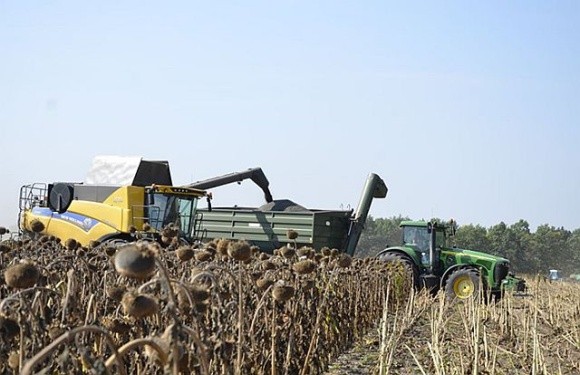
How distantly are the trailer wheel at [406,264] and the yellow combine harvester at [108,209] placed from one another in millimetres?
4652

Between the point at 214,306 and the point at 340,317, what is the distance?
5367mm

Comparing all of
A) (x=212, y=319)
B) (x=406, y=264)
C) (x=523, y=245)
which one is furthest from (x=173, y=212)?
(x=523, y=245)

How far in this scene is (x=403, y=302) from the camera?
18141mm

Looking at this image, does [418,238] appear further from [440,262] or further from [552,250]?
[552,250]

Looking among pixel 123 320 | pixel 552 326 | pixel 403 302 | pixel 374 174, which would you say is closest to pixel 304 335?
pixel 123 320

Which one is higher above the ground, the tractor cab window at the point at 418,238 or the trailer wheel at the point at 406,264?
the tractor cab window at the point at 418,238

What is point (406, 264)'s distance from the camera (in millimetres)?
20031

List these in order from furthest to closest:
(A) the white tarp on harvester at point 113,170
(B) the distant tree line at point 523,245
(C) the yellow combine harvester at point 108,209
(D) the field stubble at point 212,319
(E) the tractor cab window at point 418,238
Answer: (B) the distant tree line at point 523,245
(E) the tractor cab window at point 418,238
(A) the white tarp on harvester at point 113,170
(C) the yellow combine harvester at point 108,209
(D) the field stubble at point 212,319

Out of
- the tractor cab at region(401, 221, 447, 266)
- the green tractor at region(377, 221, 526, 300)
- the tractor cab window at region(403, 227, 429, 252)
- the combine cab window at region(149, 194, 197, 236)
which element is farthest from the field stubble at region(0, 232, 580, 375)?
the tractor cab window at region(403, 227, 429, 252)

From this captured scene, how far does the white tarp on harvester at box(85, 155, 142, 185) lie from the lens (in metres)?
19.2

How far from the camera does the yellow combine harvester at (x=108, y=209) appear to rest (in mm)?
17219

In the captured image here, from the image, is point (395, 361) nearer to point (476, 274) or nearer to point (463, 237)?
point (476, 274)

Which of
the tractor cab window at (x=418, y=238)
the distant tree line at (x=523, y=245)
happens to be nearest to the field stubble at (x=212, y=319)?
the tractor cab window at (x=418, y=238)

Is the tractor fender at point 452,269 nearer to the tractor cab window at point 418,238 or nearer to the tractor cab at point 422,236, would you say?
the tractor cab at point 422,236
